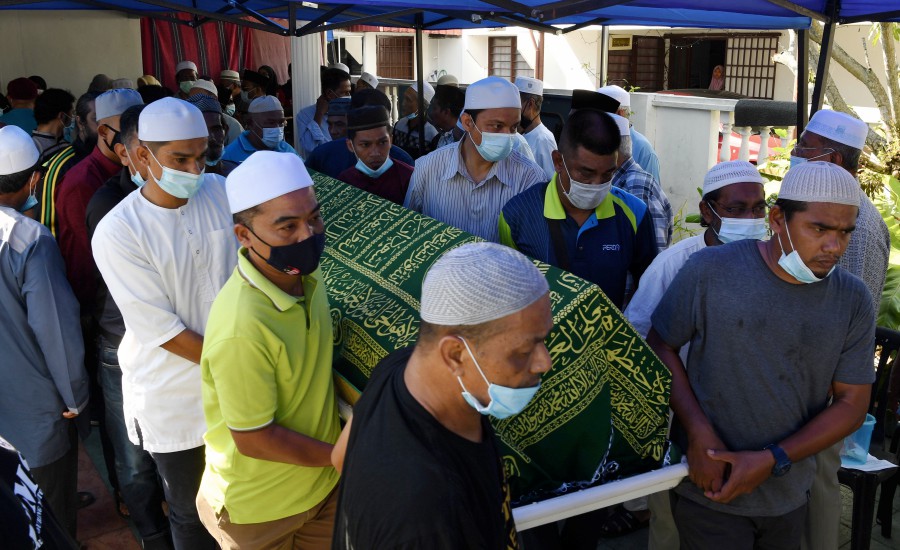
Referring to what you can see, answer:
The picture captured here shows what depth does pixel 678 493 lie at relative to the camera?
260 cm

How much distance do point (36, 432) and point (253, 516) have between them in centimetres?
140

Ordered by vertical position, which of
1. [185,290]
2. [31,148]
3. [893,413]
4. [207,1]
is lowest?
[893,413]

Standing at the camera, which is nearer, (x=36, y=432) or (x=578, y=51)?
(x=36, y=432)

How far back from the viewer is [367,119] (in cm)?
448

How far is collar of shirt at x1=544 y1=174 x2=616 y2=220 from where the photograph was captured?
326 cm

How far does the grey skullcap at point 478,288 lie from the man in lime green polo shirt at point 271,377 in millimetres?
754

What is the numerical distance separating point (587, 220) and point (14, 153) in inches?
90.5

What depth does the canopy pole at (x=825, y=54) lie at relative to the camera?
4.22 metres

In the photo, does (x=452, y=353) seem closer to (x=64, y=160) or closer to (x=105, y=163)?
(x=105, y=163)

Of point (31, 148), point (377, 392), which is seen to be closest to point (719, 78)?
point (31, 148)

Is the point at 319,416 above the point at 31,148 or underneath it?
underneath

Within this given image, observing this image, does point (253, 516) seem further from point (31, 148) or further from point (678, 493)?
point (31, 148)

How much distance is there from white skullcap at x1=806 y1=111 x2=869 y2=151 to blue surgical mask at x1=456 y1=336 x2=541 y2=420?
2777 mm

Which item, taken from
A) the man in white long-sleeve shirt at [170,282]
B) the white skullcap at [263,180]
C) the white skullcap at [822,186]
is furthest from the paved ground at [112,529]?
the white skullcap at [263,180]
